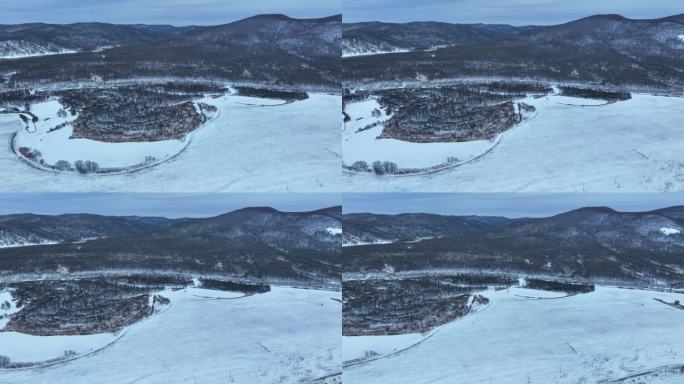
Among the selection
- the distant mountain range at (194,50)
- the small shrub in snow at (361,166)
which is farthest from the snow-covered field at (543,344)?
the distant mountain range at (194,50)

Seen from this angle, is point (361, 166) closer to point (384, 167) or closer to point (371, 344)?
point (384, 167)

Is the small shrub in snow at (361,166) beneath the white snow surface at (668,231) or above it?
above

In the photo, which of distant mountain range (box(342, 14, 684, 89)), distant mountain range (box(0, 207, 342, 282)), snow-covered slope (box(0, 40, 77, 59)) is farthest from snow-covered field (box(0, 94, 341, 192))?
snow-covered slope (box(0, 40, 77, 59))

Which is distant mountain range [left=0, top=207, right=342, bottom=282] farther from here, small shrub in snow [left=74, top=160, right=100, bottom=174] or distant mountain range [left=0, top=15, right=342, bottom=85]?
distant mountain range [left=0, top=15, right=342, bottom=85]

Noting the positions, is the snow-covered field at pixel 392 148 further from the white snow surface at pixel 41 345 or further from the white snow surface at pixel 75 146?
the white snow surface at pixel 41 345

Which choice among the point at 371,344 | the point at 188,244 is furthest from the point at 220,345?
the point at 371,344

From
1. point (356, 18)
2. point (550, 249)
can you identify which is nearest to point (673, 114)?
point (550, 249)
